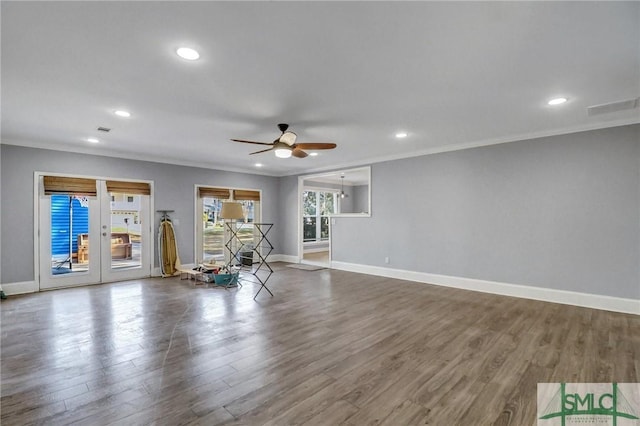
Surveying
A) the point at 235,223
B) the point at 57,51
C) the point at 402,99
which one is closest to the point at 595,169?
the point at 402,99

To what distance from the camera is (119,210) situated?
6.26 meters

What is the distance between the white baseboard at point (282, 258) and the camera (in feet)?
28.9

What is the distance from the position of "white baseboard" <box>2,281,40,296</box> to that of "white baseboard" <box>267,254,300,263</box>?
5034mm

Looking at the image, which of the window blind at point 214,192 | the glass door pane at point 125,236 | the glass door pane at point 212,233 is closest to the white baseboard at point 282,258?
the glass door pane at point 212,233

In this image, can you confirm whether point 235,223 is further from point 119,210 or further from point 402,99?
point 402,99

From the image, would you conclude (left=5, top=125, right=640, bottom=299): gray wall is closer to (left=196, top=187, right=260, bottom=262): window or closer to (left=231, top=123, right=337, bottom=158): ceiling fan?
(left=196, top=187, right=260, bottom=262): window

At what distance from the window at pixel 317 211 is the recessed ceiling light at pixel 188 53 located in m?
8.23

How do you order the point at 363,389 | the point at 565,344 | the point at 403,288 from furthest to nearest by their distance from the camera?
the point at 403,288 < the point at 565,344 < the point at 363,389

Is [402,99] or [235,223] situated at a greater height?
[402,99]

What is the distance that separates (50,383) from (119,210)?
15.0 feet

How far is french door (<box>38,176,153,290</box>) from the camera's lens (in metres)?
5.50

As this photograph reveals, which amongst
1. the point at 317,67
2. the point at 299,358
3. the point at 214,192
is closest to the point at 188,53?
the point at 317,67

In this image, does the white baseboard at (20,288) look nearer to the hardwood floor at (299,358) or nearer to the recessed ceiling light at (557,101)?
the hardwood floor at (299,358)

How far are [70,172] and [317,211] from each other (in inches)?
289
